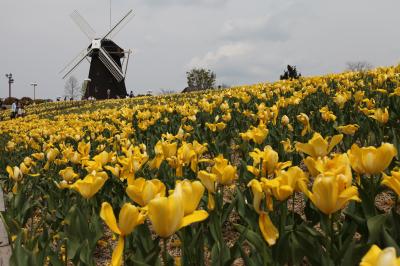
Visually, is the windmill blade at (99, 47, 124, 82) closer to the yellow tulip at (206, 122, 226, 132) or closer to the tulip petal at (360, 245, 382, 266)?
the yellow tulip at (206, 122, 226, 132)

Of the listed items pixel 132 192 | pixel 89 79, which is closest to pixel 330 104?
pixel 132 192

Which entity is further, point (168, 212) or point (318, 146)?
point (318, 146)

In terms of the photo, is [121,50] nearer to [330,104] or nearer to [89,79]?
[89,79]

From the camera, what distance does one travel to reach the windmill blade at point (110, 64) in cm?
4481

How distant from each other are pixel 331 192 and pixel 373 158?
52cm

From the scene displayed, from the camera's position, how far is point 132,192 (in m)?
1.83

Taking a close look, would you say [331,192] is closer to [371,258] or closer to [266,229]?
[266,229]

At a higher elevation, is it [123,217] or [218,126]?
[218,126]

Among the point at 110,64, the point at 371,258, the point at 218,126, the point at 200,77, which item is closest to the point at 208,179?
the point at 371,258

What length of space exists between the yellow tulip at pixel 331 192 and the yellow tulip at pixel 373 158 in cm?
43

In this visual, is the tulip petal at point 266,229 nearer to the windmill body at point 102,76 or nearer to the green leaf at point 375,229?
the green leaf at point 375,229

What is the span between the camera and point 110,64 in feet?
148

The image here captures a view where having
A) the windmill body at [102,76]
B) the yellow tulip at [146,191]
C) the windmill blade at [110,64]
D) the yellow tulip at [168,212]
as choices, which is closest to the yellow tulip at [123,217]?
the yellow tulip at [168,212]

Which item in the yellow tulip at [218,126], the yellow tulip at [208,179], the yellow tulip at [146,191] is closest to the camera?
the yellow tulip at [146,191]
